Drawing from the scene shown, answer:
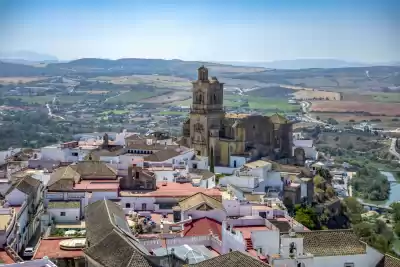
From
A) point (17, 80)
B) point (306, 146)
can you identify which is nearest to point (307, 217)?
point (306, 146)

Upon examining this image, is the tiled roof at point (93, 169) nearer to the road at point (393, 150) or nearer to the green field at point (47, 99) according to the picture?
the road at point (393, 150)

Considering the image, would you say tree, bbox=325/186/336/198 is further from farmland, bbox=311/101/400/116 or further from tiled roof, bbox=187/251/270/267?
farmland, bbox=311/101/400/116

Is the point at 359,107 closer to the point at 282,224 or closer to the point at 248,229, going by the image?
the point at 282,224

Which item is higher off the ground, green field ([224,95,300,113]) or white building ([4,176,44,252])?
white building ([4,176,44,252])

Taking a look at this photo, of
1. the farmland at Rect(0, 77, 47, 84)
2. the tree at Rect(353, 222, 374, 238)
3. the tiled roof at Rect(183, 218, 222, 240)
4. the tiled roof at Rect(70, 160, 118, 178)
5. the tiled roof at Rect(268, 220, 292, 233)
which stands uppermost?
the tiled roof at Rect(70, 160, 118, 178)

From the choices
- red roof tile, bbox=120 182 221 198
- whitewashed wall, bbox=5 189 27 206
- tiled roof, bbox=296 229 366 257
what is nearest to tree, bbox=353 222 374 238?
red roof tile, bbox=120 182 221 198

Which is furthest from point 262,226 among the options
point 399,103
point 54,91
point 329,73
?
point 329,73

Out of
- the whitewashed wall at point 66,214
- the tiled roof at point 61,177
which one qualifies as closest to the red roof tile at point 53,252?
the whitewashed wall at point 66,214
